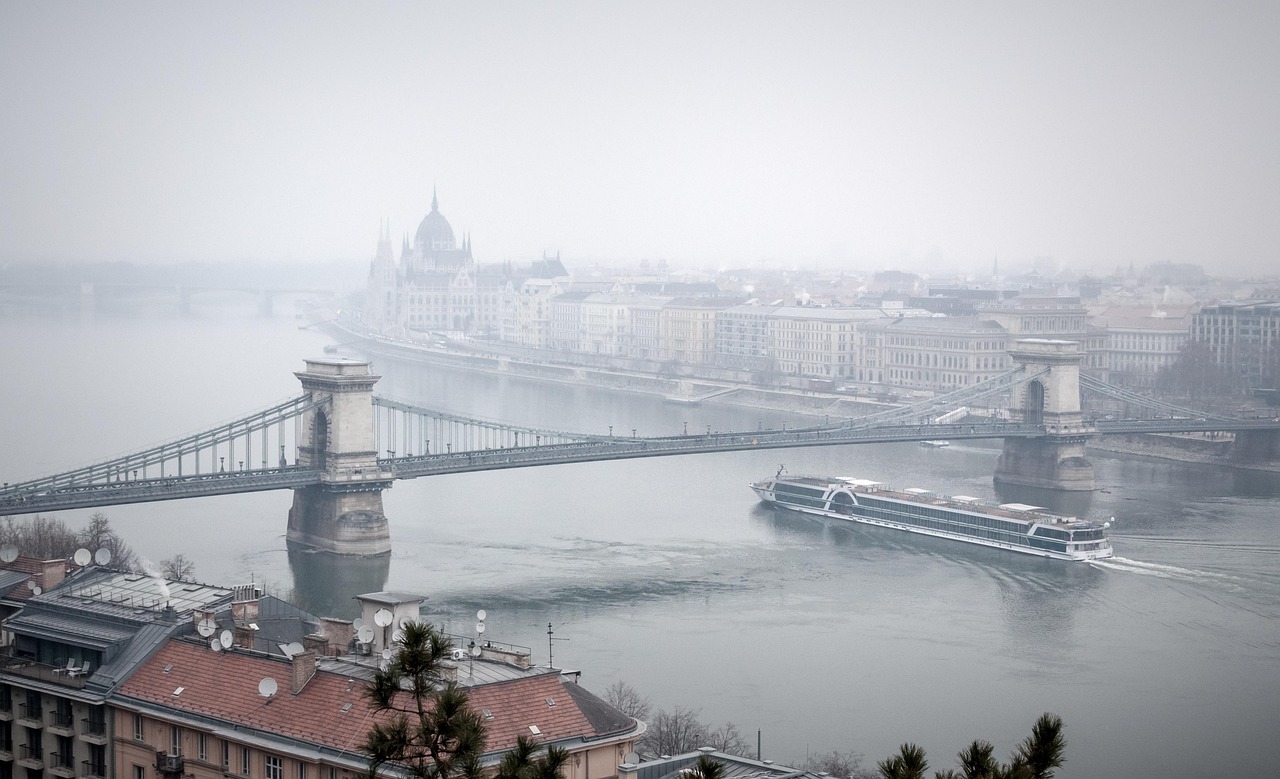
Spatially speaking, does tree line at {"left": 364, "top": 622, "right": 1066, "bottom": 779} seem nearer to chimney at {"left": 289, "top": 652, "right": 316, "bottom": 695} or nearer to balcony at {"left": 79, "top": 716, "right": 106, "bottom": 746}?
chimney at {"left": 289, "top": 652, "right": 316, "bottom": 695}

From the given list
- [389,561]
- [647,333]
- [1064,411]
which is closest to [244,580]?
[389,561]

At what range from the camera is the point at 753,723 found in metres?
16.0

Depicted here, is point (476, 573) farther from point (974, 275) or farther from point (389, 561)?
point (974, 275)

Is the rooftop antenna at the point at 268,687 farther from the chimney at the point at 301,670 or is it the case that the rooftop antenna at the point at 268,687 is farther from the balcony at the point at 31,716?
the balcony at the point at 31,716

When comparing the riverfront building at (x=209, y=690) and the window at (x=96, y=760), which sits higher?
the riverfront building at (x=209, y=690)

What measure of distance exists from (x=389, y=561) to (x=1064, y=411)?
53.8ft

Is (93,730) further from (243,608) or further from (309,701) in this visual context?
(309,701)

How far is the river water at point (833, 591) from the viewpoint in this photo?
55.0 ft

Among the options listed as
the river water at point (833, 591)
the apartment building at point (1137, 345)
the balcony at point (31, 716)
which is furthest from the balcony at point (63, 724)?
the apartment building at point (1137, 345)

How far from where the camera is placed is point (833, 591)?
22625 mm

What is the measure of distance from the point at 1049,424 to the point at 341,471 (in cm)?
1531

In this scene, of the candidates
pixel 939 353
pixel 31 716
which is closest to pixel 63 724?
pixel 31 716

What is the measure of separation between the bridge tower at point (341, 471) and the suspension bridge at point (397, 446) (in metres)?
0.02

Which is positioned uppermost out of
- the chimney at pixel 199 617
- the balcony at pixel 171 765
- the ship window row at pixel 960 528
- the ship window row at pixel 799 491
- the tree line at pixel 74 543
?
the chimney at pixel 199 617
